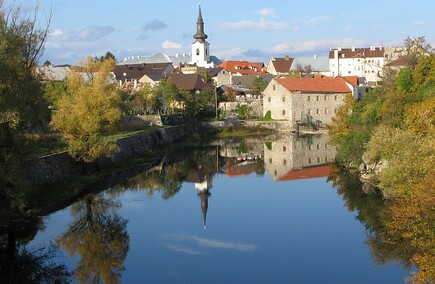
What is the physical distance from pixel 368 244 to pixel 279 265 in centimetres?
350

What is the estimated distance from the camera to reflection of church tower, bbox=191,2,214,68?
105m

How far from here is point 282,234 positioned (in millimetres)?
20312

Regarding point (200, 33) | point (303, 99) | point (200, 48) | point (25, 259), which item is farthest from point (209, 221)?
point (200, 48)

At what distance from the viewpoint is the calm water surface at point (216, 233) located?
16547 millimetres

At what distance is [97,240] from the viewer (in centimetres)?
1948

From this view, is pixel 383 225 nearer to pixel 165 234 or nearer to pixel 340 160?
pixel 165 234

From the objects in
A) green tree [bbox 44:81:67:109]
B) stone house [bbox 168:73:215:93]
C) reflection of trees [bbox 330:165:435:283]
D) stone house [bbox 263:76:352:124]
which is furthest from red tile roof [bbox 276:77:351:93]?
reflection of trees [bbox 330:165:435:283]

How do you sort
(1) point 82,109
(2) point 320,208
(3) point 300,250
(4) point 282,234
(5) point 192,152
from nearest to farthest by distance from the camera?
(3) point 300,250 → (4) point 282,234 → (2) point 320,208 → (1) point 82,109 → (5) point 192,152

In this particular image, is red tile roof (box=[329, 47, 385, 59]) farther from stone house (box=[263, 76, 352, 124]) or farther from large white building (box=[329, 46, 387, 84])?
stone house (box=[263, 76, 352, 124])

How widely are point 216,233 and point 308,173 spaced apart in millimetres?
14052

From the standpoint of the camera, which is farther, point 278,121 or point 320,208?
point 278,121

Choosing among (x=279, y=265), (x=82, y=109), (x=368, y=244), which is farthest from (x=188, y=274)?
(x=82, y=109)

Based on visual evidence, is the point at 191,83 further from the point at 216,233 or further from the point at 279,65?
the point at 216,233

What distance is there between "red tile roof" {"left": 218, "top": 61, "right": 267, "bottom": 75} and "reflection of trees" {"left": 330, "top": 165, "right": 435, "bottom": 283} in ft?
236
